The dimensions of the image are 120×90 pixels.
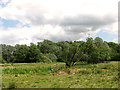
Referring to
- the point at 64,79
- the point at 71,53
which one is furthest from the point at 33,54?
the point at 64,79

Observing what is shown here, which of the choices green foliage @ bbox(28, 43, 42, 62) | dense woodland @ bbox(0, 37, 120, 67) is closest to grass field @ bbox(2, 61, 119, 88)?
dense woodland @ bbox(0, 37, 120, 67)

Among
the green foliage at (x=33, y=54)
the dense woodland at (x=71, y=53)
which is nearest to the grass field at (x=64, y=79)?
the dense woodland at (x=71, y=53)

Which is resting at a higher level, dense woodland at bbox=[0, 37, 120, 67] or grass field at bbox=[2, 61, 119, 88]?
dense woodland at bbox=[0, 37, 120, 67]

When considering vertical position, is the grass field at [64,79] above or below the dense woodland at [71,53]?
below

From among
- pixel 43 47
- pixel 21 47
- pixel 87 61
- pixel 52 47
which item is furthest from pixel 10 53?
pixel 87 61

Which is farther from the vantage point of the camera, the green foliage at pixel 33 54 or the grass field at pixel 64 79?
the green foliage at pixel 33 54

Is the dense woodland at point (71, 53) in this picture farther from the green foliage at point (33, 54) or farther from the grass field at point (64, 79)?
the grass field at point (64, 79)

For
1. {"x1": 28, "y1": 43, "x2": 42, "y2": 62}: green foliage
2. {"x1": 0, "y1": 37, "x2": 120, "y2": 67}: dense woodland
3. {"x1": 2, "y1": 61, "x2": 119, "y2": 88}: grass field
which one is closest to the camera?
{"x1": 2, "y1": 61, "x2": 119, "y2": 88}: grass field

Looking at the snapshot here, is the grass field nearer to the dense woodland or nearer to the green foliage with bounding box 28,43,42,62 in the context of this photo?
the dense woodland

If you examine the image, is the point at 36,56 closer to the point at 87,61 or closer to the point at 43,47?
the point at 43,47

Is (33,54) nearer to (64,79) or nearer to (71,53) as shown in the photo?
(71,53)

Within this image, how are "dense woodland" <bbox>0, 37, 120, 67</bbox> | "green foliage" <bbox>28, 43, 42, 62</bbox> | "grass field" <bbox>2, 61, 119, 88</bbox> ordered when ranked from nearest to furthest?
1. "grass field" <bbox>2, 61, 119, 88</bbox>
2. "dense woodland" <bbox>0, 37, 120, 67</bbox>
3. "green foliage" <bbox>28, 43, 42, 62</bbox>

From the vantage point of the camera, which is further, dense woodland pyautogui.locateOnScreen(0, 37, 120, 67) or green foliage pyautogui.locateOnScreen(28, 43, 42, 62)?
green foliage pyautogui.locateOnScreen(28, 43, 42, 62)

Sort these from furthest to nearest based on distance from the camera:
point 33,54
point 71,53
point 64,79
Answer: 1. point 33,54
2. point 71,53
3. point 64,79
